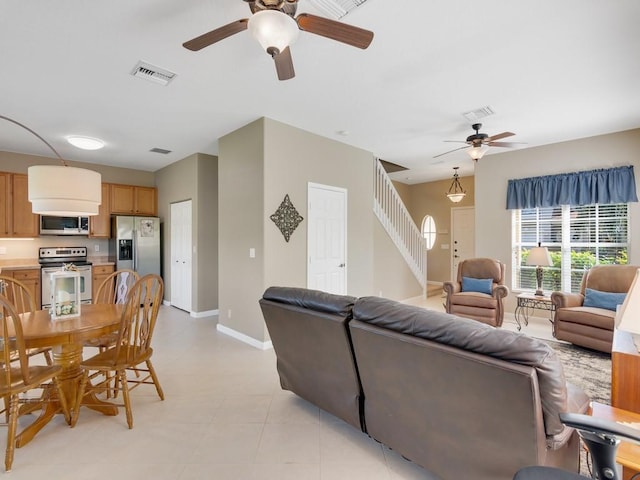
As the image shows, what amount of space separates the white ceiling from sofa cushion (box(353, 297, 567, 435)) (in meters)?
1.95

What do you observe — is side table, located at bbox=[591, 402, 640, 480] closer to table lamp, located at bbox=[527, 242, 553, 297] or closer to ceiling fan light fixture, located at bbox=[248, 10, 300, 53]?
ceiling fan light fixture, located at bbox=[248, 10, 300, 53]

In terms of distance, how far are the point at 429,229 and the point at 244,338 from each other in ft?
21.3

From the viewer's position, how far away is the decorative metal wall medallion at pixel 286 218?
4.02 metres

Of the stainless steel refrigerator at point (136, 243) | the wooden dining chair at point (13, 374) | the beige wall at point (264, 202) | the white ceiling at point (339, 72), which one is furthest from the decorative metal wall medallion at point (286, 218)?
the stainless steel refrigerator at point (136, 243)

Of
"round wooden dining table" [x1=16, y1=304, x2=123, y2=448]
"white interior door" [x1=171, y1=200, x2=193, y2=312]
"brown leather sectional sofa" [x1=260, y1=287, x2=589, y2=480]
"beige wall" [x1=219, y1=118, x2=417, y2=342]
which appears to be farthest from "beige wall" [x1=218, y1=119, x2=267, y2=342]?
"brown leather sectional sofa" [x1=260, y1=287, x2=589, y2=480]

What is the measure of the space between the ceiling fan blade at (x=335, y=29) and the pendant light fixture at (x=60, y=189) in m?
1.96

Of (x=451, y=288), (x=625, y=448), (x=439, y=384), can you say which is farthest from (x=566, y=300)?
(x=439, y=384)

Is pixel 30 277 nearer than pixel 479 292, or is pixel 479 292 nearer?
pixel 479 292

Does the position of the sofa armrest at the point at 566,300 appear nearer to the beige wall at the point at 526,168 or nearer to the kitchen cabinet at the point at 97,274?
the beige wall at the point at 526,168

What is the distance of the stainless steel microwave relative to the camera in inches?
212

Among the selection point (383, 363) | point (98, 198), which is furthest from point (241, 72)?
point (383, 363)

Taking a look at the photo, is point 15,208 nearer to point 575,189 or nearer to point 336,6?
point 336,6

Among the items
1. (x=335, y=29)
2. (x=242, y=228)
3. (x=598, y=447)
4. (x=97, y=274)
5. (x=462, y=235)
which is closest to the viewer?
(x=598, y=447)

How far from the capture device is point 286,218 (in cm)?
410
